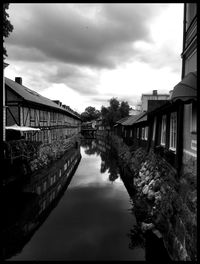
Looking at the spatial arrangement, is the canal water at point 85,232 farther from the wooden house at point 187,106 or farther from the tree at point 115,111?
the tree at point 115,111

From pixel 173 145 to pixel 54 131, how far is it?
1952 centimetres

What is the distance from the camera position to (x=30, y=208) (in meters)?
8.27

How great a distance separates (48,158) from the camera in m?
16.6

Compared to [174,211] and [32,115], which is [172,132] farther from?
[32,115]

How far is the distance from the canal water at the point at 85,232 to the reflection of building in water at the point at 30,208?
0.20 ft

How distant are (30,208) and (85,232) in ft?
10.5

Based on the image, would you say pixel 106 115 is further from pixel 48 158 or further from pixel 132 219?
pixel 132 219

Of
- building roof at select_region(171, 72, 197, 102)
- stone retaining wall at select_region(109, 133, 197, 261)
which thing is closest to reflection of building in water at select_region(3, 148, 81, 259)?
stone retaining wall at select_region(109, 133, 197, 261)

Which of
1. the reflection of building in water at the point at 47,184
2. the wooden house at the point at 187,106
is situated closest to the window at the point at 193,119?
the wooden house at the point at 187,106

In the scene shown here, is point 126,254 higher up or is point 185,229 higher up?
point 185,229

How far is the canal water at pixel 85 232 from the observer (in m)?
5.52

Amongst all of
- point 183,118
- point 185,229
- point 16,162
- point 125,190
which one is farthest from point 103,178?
point 185,229

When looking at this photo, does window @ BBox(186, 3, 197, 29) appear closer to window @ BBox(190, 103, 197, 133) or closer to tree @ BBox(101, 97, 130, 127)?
window @ BBox(190, 103, 197, 133)

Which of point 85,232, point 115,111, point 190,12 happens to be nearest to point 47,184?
point 85,232
